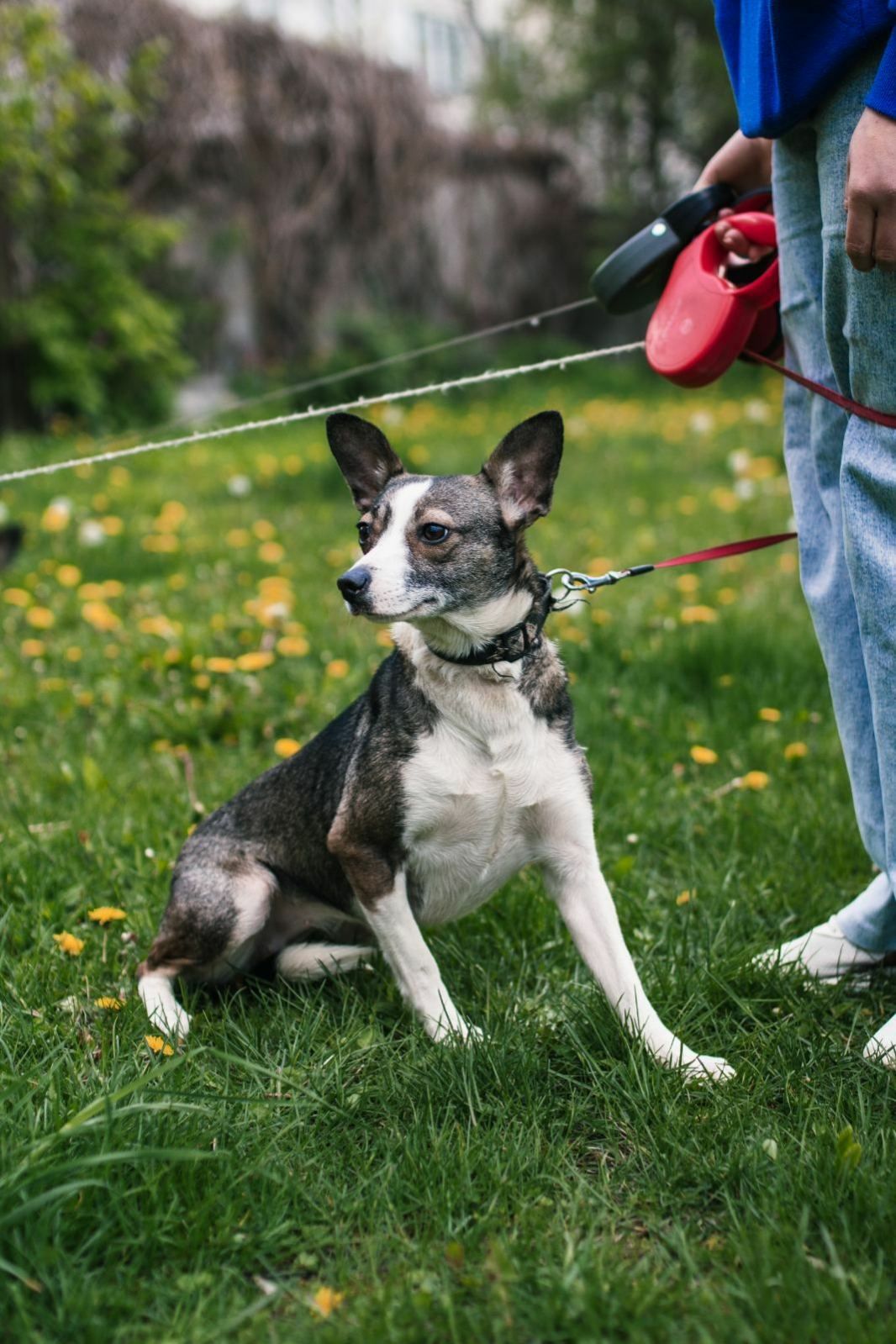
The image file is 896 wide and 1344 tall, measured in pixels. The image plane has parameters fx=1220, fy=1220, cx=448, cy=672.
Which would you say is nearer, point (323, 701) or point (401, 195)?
point (323, 701)

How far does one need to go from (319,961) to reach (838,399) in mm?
1549

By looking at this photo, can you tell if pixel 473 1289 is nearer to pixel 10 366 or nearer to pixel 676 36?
pixel 10 366

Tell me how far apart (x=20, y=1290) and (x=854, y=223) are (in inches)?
79.0

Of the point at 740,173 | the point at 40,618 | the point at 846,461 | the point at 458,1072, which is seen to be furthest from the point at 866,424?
the point at 40,618

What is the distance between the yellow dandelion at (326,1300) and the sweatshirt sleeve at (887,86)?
1932mm

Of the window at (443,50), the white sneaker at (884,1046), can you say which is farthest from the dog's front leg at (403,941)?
the window at (443,50)

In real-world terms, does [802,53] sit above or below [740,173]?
above

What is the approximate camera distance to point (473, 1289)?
169cm

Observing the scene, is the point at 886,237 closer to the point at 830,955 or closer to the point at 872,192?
the point at 872,192

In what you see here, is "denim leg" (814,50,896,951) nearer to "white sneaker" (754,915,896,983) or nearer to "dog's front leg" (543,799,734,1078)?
"white sneaker" (754,915,896,983)

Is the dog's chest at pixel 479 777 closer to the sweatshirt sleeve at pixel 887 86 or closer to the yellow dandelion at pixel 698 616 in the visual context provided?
the sweatshirt sleeve at pixel 887 86

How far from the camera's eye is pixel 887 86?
1.91m

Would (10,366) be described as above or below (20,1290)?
below

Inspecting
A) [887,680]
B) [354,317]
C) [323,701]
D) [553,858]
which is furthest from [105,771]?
[354,317]
